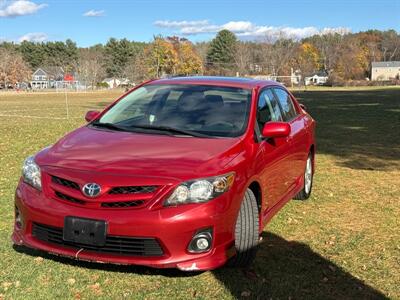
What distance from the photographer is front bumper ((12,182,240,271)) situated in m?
3.55

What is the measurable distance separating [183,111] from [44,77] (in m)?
124

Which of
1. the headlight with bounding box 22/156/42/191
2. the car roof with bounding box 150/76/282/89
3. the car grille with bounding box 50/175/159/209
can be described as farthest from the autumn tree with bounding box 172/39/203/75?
the car grille with bounding box 50/175/159/209

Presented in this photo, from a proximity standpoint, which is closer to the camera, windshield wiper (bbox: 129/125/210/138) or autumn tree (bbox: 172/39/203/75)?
windshield wiper (bbox: 129/125/210/138)

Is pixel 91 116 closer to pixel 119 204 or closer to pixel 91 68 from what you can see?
pixel 119 204

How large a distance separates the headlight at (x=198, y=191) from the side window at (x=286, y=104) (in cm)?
226

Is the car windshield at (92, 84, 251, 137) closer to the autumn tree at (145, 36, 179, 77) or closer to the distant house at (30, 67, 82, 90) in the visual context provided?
the autumn tree at (145, 36, 179, 77)

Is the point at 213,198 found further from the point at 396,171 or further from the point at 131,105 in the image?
the point at 396,171

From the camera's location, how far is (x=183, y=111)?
16.2 feet

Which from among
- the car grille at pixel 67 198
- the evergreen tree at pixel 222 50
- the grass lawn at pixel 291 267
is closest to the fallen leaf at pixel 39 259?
the grass lawn at pixel 291 267

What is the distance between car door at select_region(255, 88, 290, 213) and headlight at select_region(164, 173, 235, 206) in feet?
2.62

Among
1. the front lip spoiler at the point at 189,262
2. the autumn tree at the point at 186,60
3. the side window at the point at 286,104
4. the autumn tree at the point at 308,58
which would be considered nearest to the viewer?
the front lip spoiler at the point at 189,262

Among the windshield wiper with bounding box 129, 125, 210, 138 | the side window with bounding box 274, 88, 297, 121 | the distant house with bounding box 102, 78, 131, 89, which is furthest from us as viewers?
the distant house with bounding box 102, 78, 131, 89

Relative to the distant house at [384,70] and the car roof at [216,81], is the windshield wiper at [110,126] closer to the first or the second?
the car roof at [216,81]

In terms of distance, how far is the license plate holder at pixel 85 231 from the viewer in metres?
3.59
